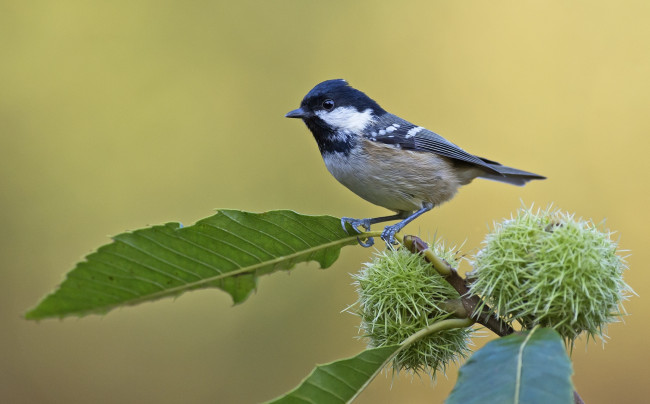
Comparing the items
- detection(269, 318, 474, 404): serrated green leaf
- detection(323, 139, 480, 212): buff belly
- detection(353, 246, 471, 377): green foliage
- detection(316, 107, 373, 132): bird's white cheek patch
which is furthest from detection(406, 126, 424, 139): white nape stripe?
detection(269, 318, 474, 404): serrated green leaf

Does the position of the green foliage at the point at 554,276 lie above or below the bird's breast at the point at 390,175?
below

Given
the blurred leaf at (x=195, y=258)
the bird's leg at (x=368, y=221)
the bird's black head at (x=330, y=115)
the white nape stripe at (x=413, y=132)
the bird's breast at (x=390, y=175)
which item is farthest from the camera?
the white nape stripe at (x=413, y=132)

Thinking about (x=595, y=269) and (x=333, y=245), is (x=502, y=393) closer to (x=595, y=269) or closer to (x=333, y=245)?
(x=595, y=269)

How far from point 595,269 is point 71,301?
4.60ft

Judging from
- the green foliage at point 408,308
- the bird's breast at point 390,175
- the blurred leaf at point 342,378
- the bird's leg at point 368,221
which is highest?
the bird's breast at point 390,175

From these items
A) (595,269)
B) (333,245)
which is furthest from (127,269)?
(595,269)

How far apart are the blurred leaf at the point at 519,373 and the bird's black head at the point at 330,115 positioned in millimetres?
1973

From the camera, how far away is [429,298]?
189 centimetres

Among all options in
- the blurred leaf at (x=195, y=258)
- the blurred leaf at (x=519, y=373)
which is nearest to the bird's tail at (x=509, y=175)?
the blurred leaf at (x=195, y=258)

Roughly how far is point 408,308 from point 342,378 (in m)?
0.34

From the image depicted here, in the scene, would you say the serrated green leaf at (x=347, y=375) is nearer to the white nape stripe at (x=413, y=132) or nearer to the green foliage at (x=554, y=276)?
the green foliage at (x=554, y=276)

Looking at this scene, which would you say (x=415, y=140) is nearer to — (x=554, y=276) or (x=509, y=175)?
(x=509, y=175)

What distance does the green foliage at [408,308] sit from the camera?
191cm

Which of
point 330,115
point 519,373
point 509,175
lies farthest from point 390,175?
point 519,373
